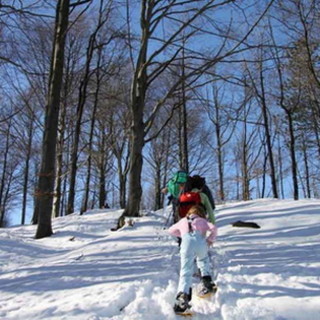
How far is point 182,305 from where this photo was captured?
14.1 ft

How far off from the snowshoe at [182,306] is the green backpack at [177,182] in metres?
3.69

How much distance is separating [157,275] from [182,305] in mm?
1547

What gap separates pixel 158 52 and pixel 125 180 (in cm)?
1516

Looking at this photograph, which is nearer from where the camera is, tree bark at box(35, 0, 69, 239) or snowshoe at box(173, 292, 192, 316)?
snowshoe at box(173, 292, 192, 316)

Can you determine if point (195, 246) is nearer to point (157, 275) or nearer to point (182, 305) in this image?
point (182, 305)

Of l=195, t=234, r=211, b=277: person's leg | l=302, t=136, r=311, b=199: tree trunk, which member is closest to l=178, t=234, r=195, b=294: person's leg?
l=195, t=234, r=211, b=277: person's leg

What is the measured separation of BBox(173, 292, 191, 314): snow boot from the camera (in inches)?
169

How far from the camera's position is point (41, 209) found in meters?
11.1

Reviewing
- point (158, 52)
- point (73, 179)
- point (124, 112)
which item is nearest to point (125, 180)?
point (124, 112)

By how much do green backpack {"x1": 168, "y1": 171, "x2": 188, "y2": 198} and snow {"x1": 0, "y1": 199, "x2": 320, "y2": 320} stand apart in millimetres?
1244

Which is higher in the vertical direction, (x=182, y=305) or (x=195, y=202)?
(x=195, y=202)

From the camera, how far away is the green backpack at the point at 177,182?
804cm

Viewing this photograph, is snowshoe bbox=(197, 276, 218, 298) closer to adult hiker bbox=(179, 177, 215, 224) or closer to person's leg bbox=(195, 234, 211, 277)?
person's leg bbox=(195, 234, 211, 277)

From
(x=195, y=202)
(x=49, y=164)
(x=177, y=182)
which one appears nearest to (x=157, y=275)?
(x=195, y=202)
